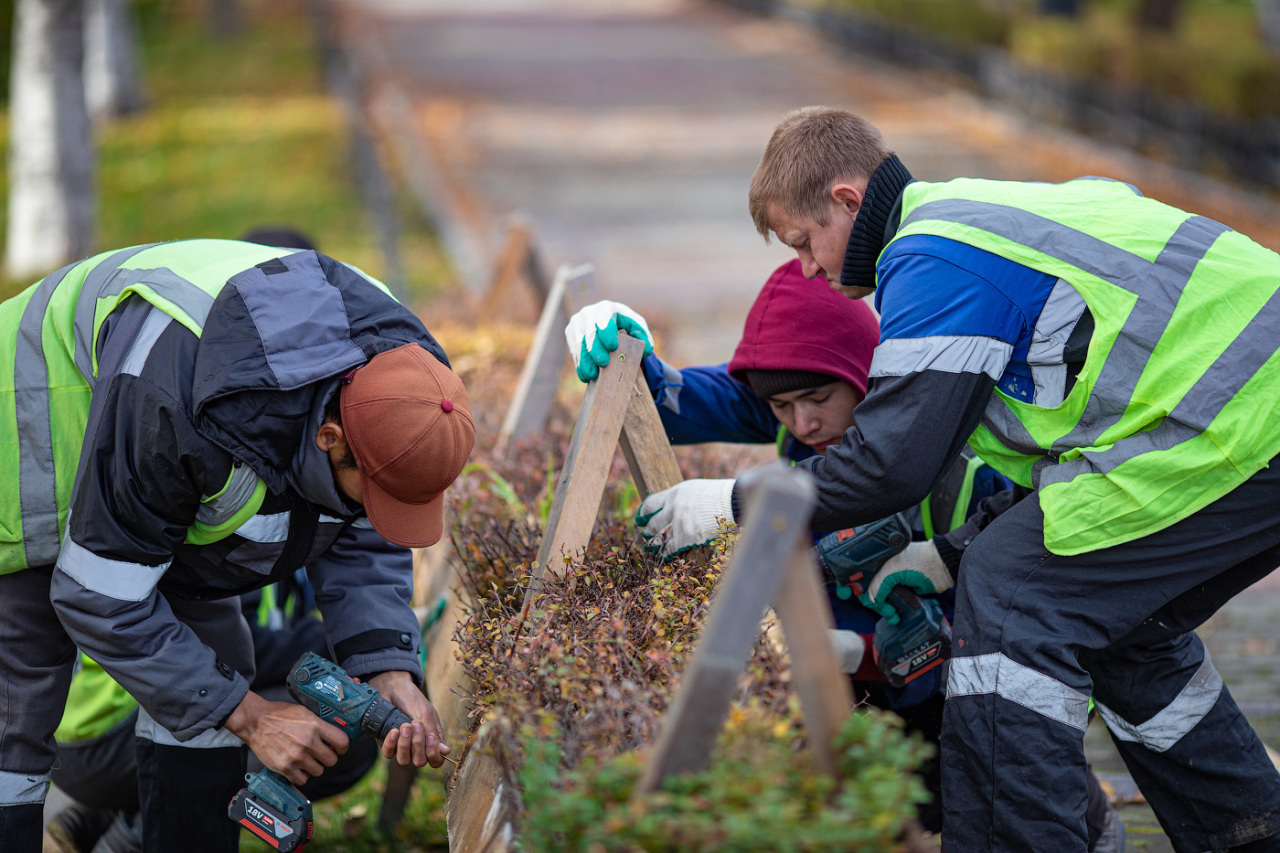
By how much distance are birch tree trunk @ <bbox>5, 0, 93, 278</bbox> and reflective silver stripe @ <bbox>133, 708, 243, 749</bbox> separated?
9115 millimetres

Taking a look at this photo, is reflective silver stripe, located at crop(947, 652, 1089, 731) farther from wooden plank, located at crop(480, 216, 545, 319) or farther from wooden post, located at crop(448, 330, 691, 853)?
wooden plank, located at crop(480, 216, 545, 319)

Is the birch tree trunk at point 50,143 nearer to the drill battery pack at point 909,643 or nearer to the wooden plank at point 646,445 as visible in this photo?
the wooden plank at point 646,445

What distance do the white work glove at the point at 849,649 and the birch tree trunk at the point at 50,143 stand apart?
10016 mm

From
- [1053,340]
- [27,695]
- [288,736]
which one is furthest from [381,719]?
[1053,340]

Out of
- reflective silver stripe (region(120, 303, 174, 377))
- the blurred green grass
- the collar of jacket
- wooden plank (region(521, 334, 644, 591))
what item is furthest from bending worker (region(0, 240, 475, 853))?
the blurred green grass

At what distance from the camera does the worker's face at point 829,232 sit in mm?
2930

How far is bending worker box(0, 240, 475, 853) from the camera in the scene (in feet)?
8.47

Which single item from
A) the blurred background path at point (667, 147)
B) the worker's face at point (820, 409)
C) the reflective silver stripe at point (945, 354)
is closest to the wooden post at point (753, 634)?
the reflective silver stripe at point (945, 354)

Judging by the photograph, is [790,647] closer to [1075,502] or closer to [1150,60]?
[1075,502]

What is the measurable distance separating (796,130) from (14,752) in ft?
7.99

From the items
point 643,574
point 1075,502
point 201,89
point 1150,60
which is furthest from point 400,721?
point 201,89

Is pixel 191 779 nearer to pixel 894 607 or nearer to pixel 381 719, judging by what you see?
pixel 381 719

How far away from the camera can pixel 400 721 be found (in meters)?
2.92

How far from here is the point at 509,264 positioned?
6547 mm
